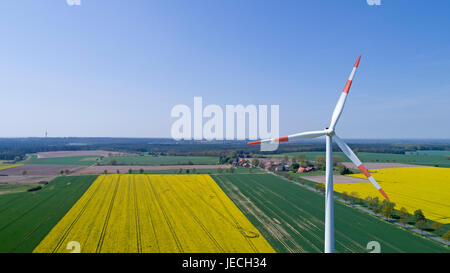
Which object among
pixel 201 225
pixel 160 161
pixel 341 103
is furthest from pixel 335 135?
pixel 160 161

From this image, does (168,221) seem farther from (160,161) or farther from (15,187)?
(160,161)

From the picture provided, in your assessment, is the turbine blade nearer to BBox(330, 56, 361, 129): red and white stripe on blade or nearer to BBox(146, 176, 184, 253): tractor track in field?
BBox(330, 56, 361, 129): red and white stripe on blade

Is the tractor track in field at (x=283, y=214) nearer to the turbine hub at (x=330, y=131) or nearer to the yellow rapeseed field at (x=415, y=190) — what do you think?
the turbine hub at (x=330, y=131)

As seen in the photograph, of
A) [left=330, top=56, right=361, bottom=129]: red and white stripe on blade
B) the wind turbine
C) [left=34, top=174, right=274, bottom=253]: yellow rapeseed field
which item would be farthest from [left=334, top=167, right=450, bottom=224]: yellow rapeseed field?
[left=330, top=56, right=361, bottom=129]: red and white stripe on blade
